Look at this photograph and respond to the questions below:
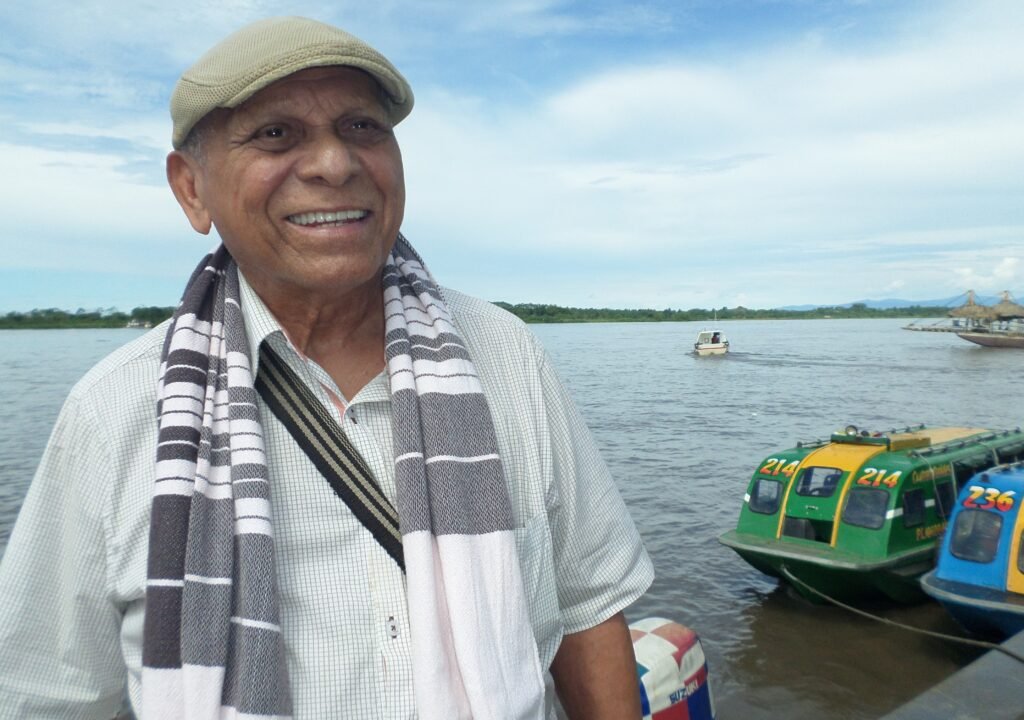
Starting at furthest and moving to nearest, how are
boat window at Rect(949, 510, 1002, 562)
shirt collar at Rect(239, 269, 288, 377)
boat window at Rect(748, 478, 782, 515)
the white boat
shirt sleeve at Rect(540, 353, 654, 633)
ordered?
the white boat < boat window at Rect(748, 478, 782, 515) < boat window at Rect(949, 510, 1002, 562) < shirt sleeve at Rect(540, 353, 654, 633) < shirt collar at Rect(239, 269, 288, 377)

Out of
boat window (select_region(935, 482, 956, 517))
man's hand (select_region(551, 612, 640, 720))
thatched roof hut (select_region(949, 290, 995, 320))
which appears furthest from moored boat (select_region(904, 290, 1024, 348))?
man's hand (select_region(551, 612, 640, 720))

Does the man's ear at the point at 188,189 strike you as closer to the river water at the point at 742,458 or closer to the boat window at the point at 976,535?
the river water at the point at 742,458

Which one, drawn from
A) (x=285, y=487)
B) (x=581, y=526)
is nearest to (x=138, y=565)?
(x=285, y=487)

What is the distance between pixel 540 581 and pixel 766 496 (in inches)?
387

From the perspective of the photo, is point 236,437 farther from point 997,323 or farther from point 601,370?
point 997,323

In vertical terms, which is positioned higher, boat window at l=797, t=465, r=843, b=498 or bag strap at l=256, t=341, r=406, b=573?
bag strap at l=256, t=341, r=406, b=573

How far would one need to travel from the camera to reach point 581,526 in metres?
1.72

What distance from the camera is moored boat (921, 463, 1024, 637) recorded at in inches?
319

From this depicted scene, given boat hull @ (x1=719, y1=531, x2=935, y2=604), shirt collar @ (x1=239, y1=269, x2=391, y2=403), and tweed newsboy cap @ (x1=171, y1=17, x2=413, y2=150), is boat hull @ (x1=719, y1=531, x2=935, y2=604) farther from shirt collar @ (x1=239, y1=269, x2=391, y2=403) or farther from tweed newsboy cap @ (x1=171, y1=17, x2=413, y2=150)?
tweed newsboy cap @ (x1=171, y1=17, x2=413, y2=150)

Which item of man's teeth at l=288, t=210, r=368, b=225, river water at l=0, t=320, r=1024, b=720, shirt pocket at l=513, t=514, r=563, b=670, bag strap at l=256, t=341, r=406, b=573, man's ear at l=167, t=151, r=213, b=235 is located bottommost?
river water at l=0, t=320, r=1024, b=720

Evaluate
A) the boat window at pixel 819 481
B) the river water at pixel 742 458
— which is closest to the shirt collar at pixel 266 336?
the river water at pixel 742 458

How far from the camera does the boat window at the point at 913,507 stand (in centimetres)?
977

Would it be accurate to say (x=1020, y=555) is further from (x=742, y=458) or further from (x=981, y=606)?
(x=742, y=458)

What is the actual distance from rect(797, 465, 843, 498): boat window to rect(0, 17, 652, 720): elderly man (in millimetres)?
9377
